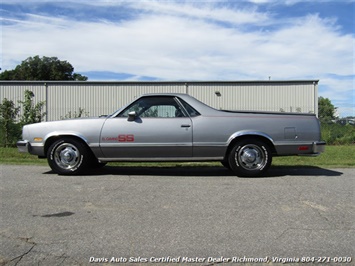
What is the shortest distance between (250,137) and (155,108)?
1.95 m

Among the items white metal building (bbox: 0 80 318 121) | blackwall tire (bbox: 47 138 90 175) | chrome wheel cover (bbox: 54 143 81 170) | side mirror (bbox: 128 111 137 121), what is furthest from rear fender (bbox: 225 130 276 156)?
white metal building (bbox: 0 80 318 121)

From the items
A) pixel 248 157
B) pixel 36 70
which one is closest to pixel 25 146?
pixel 248 157

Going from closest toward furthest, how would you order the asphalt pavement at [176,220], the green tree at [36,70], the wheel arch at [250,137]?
the asphalt pavement at [176,220] < the wheel arch at [250,137] < the green tree at [36,70]

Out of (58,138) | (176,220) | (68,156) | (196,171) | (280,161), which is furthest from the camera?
(280,161)

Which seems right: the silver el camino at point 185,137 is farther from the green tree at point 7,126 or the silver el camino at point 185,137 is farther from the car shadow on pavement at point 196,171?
the green tree at point 7,126

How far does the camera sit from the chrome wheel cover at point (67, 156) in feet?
24.5

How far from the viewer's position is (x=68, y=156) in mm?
7453

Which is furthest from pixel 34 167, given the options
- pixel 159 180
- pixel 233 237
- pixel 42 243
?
pixel 233 237

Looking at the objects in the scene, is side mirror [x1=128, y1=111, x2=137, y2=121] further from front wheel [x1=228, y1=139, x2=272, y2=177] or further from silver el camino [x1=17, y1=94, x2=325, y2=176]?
front wheel [x1=228, y1=139, x2=272, y2=177]

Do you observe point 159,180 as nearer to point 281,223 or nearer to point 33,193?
point 33,193

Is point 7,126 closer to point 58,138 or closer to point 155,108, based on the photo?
point 58,138

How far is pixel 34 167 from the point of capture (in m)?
8.74

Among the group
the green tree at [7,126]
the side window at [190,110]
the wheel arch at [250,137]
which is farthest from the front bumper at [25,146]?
the green tree at [7,126]

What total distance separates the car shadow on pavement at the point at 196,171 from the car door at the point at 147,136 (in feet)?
1.90
